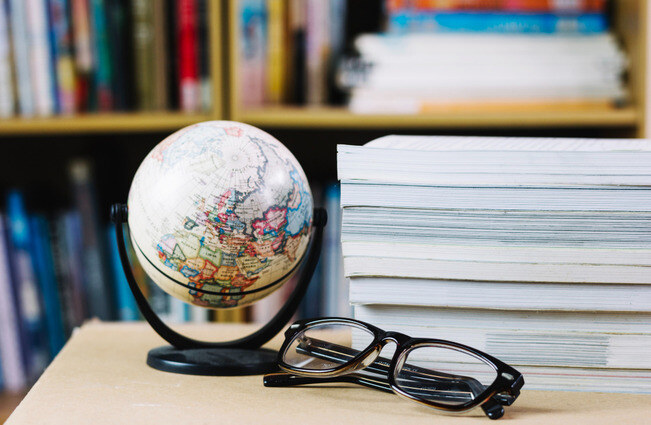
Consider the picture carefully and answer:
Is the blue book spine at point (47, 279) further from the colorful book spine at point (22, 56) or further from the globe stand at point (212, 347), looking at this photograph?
the globe stand at point (212, 347)

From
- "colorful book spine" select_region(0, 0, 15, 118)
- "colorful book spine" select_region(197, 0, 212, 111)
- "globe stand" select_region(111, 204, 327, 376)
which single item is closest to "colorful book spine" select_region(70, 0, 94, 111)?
"colorful book spine" select_region(0, 0, 15, 118)

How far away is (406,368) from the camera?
72cm

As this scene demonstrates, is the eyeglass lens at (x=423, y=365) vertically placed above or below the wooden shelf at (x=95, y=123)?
below

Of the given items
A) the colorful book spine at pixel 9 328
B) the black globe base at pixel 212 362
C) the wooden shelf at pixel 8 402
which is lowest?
the wooden shelf at pixel 8 402

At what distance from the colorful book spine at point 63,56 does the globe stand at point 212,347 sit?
0.83 metres

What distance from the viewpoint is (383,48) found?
1.52 meters

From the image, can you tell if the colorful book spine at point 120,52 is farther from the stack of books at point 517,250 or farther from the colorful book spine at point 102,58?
the stack of books at point 517,250

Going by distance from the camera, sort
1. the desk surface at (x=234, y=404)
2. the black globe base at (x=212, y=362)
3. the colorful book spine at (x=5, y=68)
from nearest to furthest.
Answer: the desk surface at (x=234, y=404) < the black globe base at (x=212, y=362) < the colorful book spine at (x=5, y=68)

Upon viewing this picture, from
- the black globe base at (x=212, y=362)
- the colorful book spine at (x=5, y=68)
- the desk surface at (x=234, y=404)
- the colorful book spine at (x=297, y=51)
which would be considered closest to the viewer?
the desk surface at (x=234, y=404)

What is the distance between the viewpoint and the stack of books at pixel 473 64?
1.51 meters

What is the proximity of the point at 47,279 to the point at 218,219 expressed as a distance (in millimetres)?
1033

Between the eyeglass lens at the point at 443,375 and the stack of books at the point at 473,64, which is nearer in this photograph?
the eyeglass lens at the point at 443,375

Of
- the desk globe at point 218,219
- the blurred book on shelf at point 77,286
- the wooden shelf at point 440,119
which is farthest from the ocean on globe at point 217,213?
the blurred book on shelf at point 77,286

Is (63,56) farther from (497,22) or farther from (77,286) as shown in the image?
(497,22)
